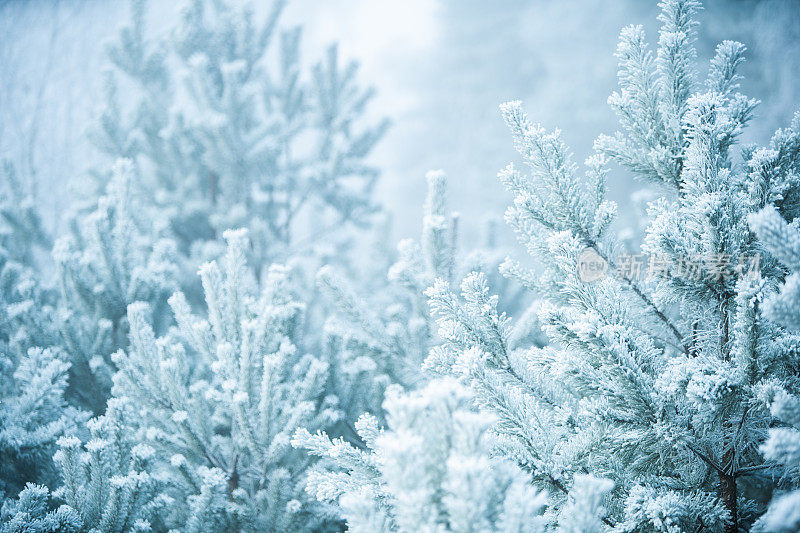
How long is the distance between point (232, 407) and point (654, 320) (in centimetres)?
119

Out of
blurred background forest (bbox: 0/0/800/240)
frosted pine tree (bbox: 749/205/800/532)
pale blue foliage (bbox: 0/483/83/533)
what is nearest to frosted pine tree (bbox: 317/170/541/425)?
pale blue foliage (bbox: 0/483/83/533)

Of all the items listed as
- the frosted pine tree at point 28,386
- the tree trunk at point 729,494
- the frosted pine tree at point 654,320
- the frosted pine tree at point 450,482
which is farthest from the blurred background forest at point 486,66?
the frosted pine tree at point 450,482

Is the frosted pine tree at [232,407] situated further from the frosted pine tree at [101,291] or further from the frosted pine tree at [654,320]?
the frosted pine tree at [654,320]

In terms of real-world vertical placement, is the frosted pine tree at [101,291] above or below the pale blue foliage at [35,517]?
above

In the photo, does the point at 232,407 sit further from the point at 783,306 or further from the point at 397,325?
the point at 783,306

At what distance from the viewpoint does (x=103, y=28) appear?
417 centimetres

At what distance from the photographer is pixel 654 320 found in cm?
117

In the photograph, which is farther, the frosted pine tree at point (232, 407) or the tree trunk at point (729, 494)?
the frosted pine tree at point (232, 407)

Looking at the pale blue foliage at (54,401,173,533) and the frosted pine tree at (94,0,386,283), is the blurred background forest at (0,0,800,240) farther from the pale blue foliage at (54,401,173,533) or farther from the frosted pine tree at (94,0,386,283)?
the pale blue foliage at (54,401,173,533)

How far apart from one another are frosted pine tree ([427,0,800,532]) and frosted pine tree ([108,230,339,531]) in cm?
58

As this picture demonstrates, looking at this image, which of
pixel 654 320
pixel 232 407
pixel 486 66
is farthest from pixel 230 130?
pixel 486 66

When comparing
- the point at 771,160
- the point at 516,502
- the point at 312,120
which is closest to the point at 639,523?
the point at 516,502

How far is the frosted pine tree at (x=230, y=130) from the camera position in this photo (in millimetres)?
2883

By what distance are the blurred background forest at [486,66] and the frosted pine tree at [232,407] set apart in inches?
136
